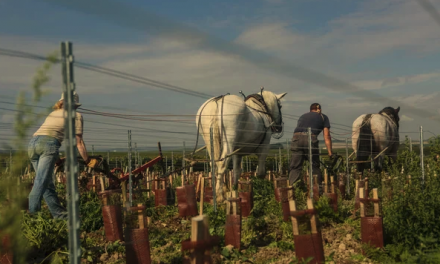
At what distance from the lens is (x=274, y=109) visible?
11.4 m

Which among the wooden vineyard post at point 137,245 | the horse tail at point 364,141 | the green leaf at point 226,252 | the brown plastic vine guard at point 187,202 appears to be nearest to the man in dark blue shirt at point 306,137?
the brown plastic vine guard at point 187,202

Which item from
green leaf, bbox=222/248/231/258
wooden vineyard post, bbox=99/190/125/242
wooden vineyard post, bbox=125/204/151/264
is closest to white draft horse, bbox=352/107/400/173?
green leaf, bbox=222/248/231/258

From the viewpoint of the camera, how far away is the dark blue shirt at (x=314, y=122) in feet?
33.3

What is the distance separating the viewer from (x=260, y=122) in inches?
418

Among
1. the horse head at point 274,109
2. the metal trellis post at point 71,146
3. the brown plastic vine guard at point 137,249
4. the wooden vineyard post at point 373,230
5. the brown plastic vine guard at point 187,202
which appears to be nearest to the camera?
the metal trellis post at point 71,146

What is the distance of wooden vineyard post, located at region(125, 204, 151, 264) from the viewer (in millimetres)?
5102

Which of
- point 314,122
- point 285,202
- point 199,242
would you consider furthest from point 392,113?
point 199,242

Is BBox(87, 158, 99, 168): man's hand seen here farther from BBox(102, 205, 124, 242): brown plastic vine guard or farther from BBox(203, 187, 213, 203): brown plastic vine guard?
BBox(203, 187, 213, 203): brown plastic vine guard

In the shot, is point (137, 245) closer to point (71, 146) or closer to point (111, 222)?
point (111, 222)

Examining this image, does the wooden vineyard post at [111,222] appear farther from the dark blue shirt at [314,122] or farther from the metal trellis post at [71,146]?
the dark blue shirt at [314,122]

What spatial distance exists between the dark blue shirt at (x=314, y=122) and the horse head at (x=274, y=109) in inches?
37.9

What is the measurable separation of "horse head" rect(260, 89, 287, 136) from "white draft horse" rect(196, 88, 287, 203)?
132 millimetres

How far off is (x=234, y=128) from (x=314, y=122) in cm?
167

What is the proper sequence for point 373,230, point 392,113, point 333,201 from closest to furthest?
point 373,230 → point 333,201 → point 392,113
